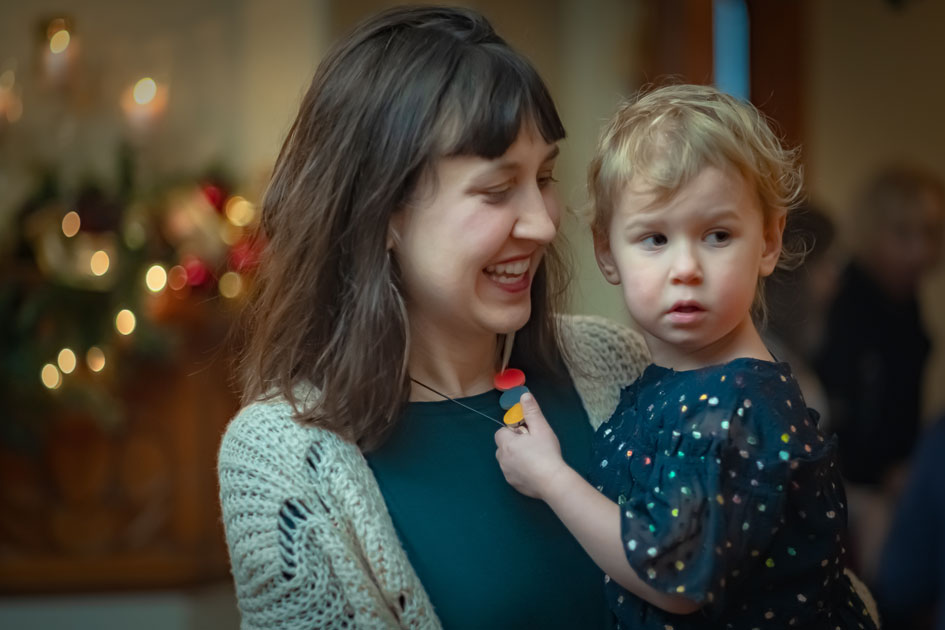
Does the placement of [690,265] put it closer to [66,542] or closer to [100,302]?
[100,302]

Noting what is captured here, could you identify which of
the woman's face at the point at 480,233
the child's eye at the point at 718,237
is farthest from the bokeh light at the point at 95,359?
the child's eye at the point at 718,237

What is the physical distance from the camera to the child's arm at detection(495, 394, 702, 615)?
1.35 m

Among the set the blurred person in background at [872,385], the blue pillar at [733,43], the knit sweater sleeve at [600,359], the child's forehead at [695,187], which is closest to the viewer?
the child's forehead at [695,187]

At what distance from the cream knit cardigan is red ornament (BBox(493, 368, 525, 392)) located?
260 mm

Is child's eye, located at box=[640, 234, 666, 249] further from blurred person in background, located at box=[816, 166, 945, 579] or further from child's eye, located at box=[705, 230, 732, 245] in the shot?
blurred person in background, located at box=[816, 166, 945, 579]

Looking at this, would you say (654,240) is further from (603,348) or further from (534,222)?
(603,348)

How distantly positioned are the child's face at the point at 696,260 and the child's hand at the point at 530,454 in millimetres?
187

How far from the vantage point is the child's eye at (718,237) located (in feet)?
4.70

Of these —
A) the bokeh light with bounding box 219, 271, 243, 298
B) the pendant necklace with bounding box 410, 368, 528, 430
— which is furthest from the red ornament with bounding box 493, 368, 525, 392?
the bokeh light with bounding box 219, 271, 243, 298

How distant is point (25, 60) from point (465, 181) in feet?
11.2

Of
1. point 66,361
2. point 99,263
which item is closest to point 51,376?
point 66,361

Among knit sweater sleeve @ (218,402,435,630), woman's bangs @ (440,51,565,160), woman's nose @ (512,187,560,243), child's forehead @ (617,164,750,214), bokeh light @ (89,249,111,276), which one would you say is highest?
woman's bangs @ (440,51,565,160)

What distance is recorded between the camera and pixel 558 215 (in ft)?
5.41

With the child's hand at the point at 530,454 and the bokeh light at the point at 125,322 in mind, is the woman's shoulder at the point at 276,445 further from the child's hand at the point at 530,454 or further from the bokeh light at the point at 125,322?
the bokeh light at the point at 125,322
